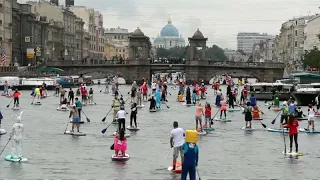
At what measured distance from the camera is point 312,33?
18100 cm

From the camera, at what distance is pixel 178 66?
14175 centimetres

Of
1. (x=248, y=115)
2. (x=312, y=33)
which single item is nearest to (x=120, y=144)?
(x=248, y=115)

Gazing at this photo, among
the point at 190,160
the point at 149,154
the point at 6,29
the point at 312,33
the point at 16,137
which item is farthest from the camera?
the point at 312,33

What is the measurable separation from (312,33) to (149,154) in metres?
156

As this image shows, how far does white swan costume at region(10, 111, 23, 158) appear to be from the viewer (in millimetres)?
26594

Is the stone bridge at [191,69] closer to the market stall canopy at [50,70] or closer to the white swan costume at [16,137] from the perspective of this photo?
the market stall canopy at [50,70]

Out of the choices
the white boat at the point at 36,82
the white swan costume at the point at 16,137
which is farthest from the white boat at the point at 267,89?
the white swan costume at the point at 16,137

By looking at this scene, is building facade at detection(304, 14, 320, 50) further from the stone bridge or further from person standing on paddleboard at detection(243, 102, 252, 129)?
person standing on paddleboard at detection(243, 102, 252, 129)

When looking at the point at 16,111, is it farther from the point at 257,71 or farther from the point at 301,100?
the point at 257,71

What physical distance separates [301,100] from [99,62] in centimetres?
7606

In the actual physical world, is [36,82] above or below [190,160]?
above

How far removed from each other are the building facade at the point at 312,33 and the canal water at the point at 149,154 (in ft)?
426

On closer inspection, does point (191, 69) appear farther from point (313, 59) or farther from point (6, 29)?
point (6, 29)

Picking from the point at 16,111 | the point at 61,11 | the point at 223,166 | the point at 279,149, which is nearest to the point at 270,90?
the point at 16,111
